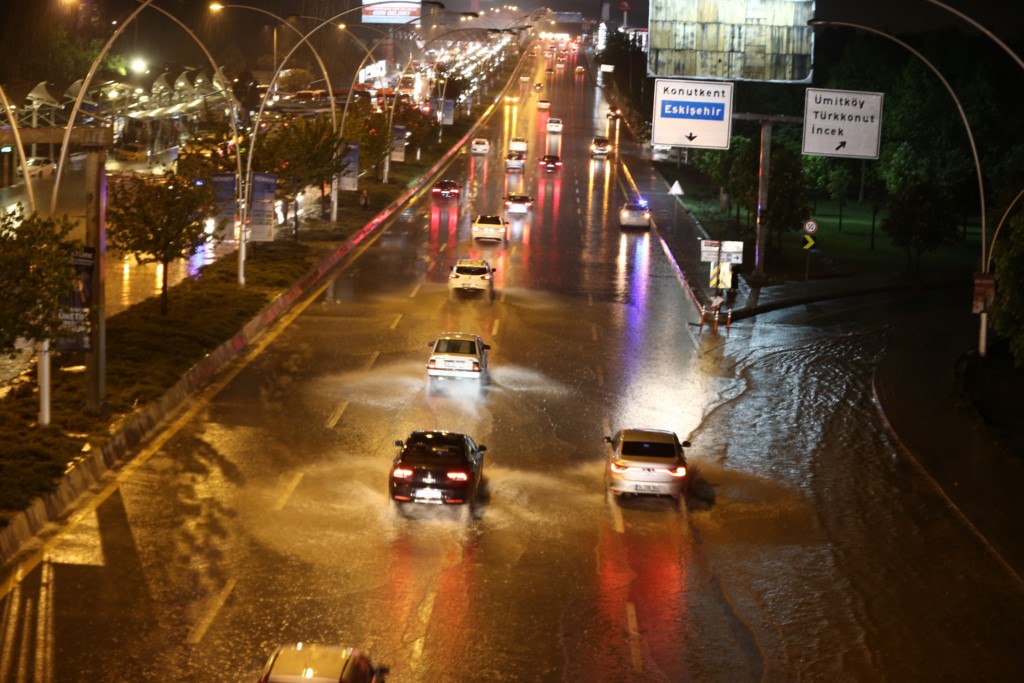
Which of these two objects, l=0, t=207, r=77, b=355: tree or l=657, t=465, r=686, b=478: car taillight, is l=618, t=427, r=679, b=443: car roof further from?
l=0, t=207, r=77, b=355: tree

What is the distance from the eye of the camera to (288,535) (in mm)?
18766

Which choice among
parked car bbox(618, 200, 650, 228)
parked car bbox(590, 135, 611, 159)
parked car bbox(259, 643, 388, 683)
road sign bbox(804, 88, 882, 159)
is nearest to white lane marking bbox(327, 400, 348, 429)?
parked car bbox(259, 643, 388, 683)

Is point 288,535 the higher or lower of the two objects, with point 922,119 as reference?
lower

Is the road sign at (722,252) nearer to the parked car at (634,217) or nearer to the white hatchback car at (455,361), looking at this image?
the white hatchback car at (455,361)

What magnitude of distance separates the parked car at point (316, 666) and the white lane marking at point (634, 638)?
3975mm

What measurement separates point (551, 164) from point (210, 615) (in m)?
73.5

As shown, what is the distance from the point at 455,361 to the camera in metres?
29.1

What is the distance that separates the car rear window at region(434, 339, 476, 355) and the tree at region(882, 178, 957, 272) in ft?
96.6

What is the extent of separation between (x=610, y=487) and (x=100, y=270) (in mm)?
9832

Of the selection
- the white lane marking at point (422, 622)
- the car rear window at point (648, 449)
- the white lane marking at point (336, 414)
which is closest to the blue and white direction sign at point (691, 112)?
the white lane marking at point (336, 414)

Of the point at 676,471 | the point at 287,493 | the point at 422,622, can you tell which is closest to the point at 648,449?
the point at 676,471

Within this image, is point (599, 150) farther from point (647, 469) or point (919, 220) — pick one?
point (647, 469)

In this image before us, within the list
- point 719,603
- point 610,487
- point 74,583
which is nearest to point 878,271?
point 610,487

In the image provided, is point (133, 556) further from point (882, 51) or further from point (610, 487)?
point (882, 51)
